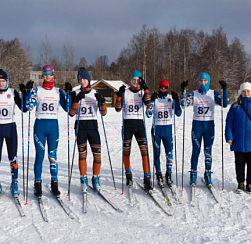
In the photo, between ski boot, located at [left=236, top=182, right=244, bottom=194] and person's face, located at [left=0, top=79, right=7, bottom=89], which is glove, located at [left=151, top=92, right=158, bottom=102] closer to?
ski boot, located at [left=236, top=182, right=244, bottom=194]

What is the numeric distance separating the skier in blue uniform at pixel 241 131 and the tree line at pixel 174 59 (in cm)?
2393

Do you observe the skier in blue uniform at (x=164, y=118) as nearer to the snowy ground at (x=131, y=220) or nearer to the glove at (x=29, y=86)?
the snowy ground at (x=131, y=220)

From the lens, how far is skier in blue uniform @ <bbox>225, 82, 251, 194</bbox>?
3.97 m

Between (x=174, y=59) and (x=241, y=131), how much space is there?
33694 mm

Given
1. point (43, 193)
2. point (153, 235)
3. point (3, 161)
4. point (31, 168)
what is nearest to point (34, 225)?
point (43, 193)

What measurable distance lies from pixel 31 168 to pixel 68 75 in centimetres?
2899

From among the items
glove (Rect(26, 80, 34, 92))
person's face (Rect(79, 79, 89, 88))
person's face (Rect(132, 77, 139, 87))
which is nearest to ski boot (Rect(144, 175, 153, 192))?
person's face (Rect(132, 77, 139, 87))

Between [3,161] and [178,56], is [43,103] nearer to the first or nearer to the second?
[3,161]

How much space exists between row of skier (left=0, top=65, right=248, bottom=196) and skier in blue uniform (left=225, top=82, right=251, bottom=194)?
2 cm

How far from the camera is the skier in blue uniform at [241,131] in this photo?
3.97 metres

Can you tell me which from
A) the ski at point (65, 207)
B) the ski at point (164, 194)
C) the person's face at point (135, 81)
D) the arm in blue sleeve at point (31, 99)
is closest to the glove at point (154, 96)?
the person's face at point (135, 81)

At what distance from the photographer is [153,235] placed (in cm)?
284

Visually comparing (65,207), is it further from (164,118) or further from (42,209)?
(164,118)

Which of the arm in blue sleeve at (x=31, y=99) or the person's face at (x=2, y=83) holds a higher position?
the person's face at (x=2, y=83)
